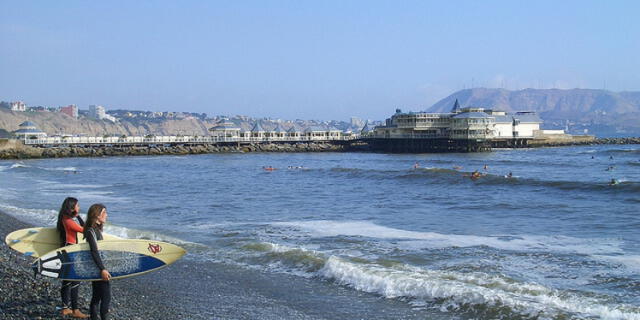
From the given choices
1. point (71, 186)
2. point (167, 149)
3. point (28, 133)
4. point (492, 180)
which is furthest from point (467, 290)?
point (28, 133)

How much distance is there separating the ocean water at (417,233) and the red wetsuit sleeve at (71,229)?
3.77 m

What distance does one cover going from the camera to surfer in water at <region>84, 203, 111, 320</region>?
674 centimetres

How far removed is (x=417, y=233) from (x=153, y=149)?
5899cm

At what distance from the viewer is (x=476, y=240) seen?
15047 millimetres

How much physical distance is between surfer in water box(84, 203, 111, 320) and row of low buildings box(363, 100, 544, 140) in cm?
7035

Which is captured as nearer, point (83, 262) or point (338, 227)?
point (83, 262)

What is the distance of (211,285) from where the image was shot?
10578 mm

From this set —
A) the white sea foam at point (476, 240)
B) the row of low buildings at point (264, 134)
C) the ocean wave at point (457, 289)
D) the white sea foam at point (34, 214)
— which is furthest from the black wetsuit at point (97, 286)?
the row of low buildings at point (264, 134)

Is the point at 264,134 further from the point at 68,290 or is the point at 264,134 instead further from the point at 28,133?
the point at 68,290

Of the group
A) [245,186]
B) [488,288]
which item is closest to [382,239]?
[488,288]

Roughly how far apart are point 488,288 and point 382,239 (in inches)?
205

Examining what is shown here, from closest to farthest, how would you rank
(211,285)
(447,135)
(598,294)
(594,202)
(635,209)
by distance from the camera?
(598,294), (211,285), (635,209), (594,202), (447,135)

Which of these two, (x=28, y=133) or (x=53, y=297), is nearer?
(x=53, y=297)

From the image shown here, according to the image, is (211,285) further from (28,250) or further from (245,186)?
(245,186)
